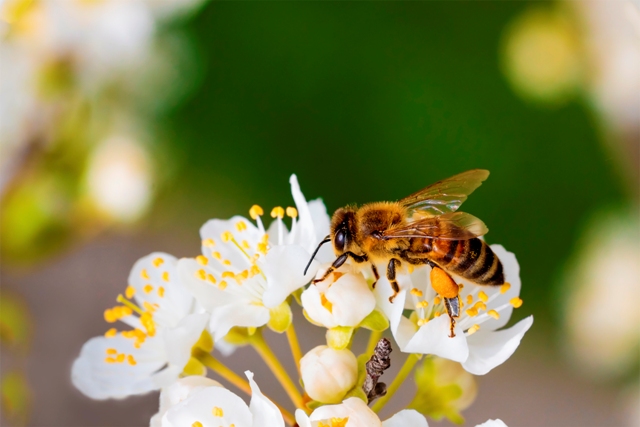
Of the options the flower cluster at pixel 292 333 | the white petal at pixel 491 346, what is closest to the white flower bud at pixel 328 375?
the flower cluster at pixel 292 333

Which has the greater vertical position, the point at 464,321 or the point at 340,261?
the point at 340,261

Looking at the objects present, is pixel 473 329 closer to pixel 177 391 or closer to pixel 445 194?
pixel 445 194

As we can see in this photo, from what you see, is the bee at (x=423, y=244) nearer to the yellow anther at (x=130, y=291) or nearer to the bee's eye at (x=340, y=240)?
the bee's eye at (x=340, y=240)

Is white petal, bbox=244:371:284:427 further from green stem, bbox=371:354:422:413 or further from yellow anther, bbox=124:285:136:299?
yellow anther, bbox=124:285:136:299

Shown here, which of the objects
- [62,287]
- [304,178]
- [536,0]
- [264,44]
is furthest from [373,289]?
[536,0]

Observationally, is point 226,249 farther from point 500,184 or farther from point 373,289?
point 500,184

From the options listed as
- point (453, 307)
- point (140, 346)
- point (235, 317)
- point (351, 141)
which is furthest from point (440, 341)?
point (351, 141)

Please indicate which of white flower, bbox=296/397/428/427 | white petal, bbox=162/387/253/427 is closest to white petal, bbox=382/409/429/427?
white flower, bbox=296/397/428/427
